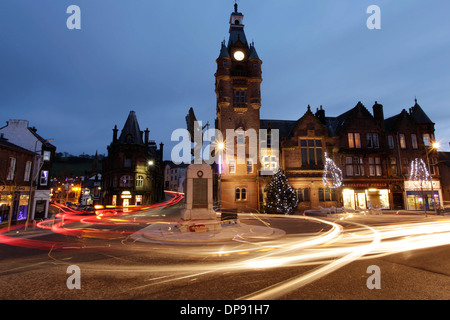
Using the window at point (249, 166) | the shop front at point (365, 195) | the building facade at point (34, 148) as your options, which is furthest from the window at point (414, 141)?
the building facade at point (34, 148)

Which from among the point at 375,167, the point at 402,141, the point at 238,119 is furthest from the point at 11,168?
the point at 402,141

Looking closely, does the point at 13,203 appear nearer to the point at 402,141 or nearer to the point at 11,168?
the point at 11,168

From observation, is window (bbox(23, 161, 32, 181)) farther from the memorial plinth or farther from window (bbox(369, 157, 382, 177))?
window (bbox(369, 157, 382, 177))

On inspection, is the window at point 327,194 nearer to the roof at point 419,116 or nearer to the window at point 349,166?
the window at point 349,166

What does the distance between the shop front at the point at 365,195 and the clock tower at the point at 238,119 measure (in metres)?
13.9

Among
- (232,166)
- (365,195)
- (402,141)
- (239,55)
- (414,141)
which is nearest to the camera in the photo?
(232,166)

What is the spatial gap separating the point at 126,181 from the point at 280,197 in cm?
3052

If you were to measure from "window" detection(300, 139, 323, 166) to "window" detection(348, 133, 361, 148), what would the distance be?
492 centimetres

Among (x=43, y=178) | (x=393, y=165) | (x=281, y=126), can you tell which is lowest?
(x=43, y=178)

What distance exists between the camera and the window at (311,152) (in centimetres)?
3359

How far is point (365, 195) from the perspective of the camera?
3397 centimetres

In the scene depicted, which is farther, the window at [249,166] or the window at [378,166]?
the window at [378,166]

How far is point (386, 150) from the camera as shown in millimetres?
34656

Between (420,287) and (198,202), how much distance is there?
40.6 feet
